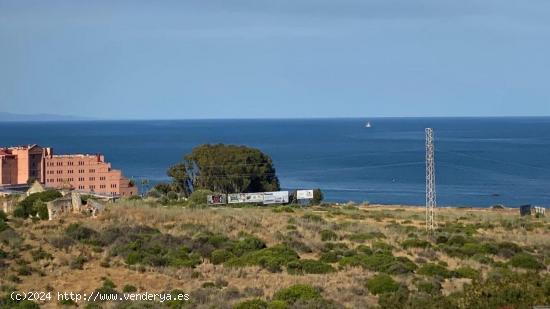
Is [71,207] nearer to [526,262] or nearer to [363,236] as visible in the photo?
[363,236]

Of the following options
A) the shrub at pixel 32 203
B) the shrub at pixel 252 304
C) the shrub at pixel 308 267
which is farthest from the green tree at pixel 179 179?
the shrub at pixel 252 304

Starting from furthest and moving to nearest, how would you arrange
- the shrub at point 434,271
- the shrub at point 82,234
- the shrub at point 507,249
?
the shrub at point 507,249 < the shrub at point 82,234 < the shrub at point 434,271

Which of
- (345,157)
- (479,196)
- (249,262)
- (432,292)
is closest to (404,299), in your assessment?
(432,292)

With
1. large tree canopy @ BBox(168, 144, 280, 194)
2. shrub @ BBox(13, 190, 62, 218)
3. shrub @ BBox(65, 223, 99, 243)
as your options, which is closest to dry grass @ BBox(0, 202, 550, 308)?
shrub @ BBox(65, 223, 99, 243)

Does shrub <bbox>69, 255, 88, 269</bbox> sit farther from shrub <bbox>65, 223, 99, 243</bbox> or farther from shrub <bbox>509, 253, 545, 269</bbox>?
shrub <bbox>509, 253, 545, 269</bbox>

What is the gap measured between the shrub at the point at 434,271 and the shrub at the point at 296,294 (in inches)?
219

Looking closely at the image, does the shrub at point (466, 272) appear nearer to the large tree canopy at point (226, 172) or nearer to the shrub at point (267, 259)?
the shrub at point (267, 259)

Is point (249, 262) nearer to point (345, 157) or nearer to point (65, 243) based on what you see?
point (65, 243)

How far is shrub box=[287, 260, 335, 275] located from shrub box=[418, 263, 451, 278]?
117 inches

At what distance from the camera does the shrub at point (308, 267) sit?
26406 millimetres

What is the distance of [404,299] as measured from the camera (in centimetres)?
2042

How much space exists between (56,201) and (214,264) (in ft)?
40.2

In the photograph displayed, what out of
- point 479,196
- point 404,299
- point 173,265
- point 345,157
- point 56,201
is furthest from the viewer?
point 345,157

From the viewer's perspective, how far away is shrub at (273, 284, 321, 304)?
21000 mm
